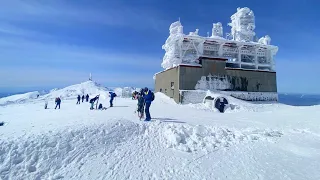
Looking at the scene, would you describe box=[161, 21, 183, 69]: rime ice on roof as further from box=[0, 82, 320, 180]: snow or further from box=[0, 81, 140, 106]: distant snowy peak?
box=[0, 82, 320, 180]: snow

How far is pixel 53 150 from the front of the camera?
6.84 m

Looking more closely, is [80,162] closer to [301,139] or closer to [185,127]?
[185,127]

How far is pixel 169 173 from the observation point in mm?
6223

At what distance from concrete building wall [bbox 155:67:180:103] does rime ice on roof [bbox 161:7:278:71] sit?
1.63m

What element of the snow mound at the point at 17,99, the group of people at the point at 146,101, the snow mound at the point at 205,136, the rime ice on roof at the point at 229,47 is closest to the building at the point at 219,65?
the rime ice on roof at the point at 229,47

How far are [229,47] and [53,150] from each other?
33.1 m

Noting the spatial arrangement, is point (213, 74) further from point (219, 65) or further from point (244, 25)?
point (244, 25)

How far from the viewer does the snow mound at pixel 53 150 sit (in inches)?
231

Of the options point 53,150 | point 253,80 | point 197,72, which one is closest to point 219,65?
point 197,72

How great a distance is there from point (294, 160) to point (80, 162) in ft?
25.9

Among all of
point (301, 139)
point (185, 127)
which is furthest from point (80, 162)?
point (301, 139)

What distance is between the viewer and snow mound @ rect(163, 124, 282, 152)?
27.2 feet

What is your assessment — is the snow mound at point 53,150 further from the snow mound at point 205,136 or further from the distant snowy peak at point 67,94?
the distant snowy peak at point 67,94

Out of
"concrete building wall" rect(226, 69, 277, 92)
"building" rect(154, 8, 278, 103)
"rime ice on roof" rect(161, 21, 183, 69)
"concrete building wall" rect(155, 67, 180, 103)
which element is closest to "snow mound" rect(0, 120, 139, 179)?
"building" rect(154, 8, 278, 103)
